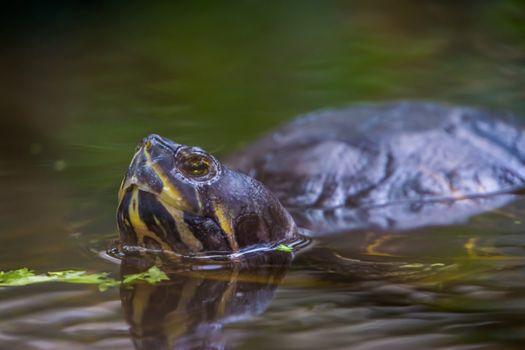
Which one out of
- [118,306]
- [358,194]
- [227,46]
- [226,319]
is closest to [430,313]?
[226,319]

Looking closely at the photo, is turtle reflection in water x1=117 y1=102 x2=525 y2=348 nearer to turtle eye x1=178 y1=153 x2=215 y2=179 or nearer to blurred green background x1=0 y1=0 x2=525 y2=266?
turtle eye x1=178 y1=153 x2=215 y2=179

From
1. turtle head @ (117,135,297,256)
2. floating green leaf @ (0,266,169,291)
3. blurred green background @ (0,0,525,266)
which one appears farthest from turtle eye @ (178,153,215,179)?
blurred green background @ (0,0,525,266)

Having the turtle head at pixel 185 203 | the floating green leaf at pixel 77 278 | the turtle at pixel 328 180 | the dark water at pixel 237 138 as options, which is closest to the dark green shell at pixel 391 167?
the turtle at pixel 328 180

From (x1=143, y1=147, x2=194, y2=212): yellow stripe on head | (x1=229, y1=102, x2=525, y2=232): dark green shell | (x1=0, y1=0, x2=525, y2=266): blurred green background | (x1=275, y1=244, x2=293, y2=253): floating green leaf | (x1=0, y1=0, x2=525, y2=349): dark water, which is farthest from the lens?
(x1=0, y1=0, x2=525, y2=266): blurred green background

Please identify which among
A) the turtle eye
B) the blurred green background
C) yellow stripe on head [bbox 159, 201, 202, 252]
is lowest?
yellow stripe on head [bbox 159, 201, 202, 252]

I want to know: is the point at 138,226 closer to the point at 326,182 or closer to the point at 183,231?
the point at 183,231

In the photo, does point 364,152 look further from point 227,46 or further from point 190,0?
point 190,0
